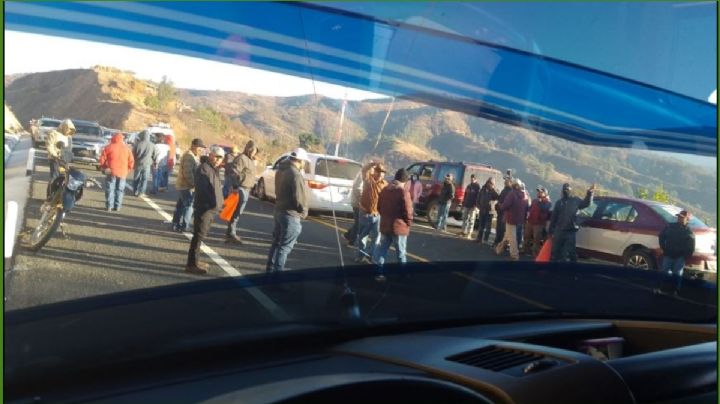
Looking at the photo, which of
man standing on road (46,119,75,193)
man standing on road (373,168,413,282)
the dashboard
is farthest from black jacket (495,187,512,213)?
man standing on road (46,119,75,193)

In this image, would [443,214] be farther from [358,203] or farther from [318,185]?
[318,185]

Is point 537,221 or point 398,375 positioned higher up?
point 537,221

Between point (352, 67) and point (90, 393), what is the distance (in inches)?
63.9

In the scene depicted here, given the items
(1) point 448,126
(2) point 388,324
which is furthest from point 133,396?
(1) point 448,126

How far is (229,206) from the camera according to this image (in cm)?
265

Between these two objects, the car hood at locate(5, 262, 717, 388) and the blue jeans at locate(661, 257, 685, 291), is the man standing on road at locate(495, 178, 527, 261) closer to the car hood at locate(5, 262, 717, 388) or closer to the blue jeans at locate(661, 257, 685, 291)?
the car hood at locate(5, 262, 717, 388)

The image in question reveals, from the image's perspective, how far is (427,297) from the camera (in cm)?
304

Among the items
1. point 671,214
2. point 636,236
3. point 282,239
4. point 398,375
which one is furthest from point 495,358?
point 671,214

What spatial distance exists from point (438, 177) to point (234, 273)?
4.72 ft

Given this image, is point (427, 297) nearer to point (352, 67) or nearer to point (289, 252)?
point (289, 252)

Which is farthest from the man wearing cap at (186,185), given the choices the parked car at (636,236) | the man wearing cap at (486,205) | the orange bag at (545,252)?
the parked car at (636,236)

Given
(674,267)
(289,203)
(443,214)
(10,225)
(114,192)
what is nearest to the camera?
(10,225)

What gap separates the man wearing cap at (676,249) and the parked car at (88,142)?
3102 mm

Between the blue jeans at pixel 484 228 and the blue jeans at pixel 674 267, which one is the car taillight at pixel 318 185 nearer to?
the blue jeans at pixel 484 228
